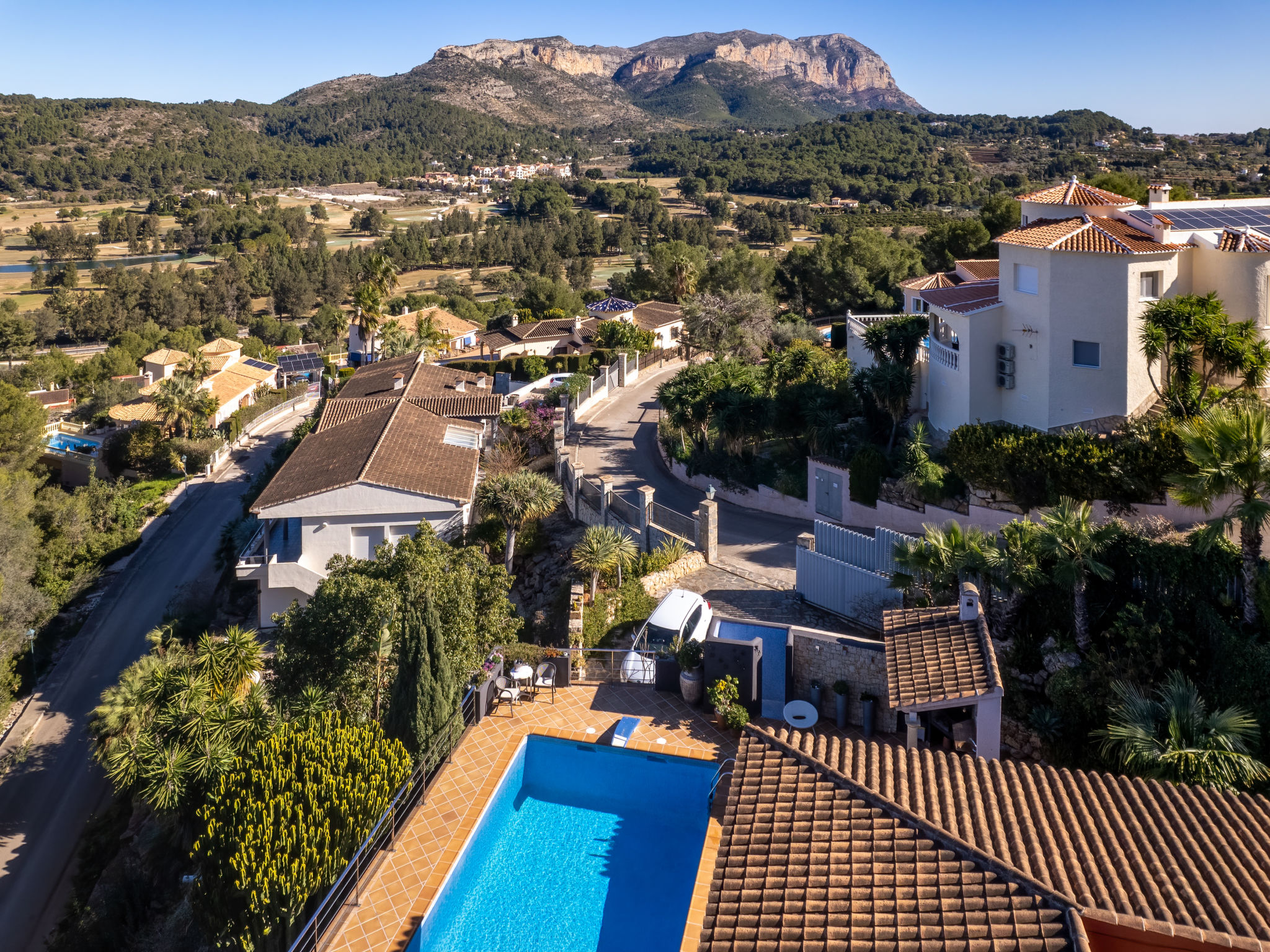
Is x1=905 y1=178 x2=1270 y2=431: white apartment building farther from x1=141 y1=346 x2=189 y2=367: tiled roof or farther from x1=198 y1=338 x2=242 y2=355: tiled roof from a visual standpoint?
x1=198 y1=338 x2=242 y2=355: tiled roof

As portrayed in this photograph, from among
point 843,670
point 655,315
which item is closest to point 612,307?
point 655,315

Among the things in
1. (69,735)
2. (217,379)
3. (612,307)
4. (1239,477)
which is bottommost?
(69,735)

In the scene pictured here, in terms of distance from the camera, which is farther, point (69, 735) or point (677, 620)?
point (69, 735)

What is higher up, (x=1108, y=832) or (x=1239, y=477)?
(x=1239, y=477)

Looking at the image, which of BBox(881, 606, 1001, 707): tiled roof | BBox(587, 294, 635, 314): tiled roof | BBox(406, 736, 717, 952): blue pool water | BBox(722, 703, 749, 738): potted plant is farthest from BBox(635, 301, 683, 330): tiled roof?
BBox(406, 736, 717, 952): blue pool water

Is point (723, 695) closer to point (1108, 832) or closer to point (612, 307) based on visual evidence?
point (1108, 832)

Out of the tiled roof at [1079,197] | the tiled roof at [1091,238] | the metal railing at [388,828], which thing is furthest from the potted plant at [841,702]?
the tiled roof at [1079,197]
